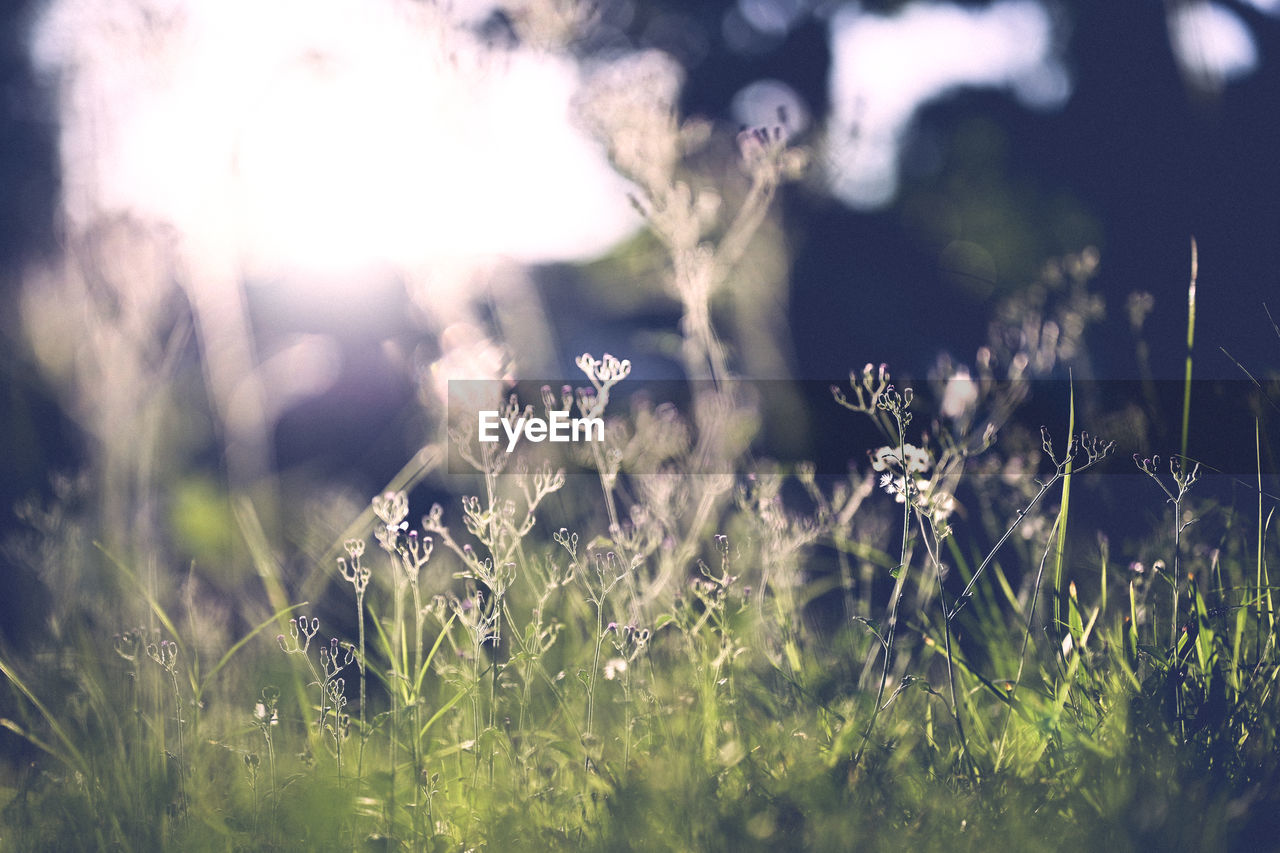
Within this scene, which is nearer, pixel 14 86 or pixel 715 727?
pixel 715 727

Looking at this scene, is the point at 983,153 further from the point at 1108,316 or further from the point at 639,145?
the point at 639,145

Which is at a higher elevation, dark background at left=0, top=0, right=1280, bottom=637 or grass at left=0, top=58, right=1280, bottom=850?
dark background at left=0, top=0, right=1280, bottom=637

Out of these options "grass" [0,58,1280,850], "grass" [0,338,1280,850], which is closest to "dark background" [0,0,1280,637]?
"grass" [0,58,1280,850]

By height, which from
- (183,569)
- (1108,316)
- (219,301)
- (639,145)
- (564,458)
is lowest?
(183,569)

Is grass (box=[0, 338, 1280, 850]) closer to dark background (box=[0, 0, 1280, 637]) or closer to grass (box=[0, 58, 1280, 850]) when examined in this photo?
grass (box=[0, 58, 1280, 850])

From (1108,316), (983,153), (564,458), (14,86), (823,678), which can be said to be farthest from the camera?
(983,153)

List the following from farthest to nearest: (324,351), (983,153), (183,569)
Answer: (983,153) < (324,351) < (183,569)

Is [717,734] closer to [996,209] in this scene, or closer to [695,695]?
[695,695]

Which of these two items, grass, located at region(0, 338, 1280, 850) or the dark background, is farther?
the dark background

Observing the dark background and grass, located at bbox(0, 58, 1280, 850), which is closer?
grass, located at bbox(0, 58, 1280, 850)

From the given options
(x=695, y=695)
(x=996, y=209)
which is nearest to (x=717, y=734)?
(x=695, y=695)

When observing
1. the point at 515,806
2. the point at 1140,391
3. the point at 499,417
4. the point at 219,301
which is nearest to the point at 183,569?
the point at 219,301
